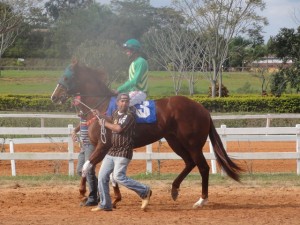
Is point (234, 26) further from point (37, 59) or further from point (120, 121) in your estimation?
point (37, 59)

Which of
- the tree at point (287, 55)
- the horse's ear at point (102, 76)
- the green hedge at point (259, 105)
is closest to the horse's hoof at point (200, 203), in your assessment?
the horse's ear at point (102, 76)

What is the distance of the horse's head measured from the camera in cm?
977

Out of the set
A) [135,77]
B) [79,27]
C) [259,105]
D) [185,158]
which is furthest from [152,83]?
[135,77]

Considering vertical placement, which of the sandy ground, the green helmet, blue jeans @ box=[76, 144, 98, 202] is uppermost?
the green helmet

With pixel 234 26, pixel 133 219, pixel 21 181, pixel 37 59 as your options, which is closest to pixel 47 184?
pixel 21 181

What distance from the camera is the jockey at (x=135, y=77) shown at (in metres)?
9.61

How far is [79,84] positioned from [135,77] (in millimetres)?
882

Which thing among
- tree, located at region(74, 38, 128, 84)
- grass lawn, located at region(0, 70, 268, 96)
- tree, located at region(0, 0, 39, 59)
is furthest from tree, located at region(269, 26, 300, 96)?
tree, located at region(0, 0, 39, 59)

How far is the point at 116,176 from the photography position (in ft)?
28.9

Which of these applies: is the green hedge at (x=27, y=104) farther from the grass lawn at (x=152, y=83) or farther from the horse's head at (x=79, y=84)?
the horse's head at (x=79, y=84)

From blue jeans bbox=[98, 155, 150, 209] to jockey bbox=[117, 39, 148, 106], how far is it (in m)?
1.03

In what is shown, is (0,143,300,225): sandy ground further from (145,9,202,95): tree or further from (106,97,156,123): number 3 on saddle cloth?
(145,9,202,95): tree

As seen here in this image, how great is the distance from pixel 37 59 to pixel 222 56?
116 feet

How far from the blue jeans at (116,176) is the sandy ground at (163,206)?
280mm
